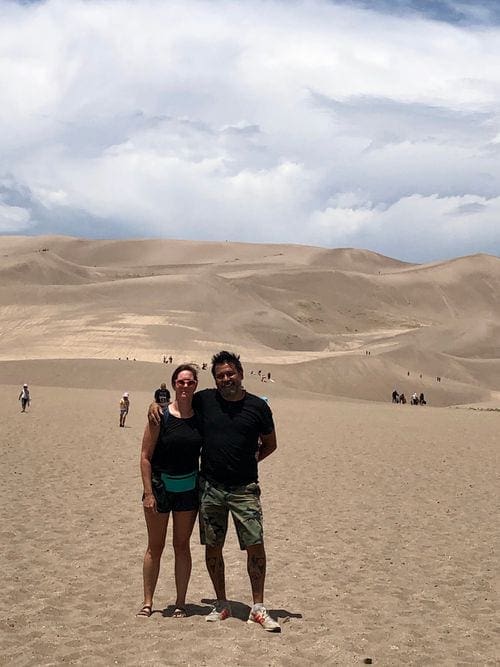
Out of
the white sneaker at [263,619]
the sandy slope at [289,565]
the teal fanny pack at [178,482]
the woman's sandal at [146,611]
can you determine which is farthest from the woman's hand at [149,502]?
the white sneaker at [263,619]

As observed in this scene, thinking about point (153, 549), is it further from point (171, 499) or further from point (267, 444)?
point (267, 444)

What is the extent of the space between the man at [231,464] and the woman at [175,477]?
0.10 metres

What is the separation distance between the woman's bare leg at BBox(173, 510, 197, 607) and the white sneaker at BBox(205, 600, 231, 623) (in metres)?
0.29

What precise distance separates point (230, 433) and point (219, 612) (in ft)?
4.75

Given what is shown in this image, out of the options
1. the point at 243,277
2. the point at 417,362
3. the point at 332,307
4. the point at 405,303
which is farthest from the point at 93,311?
the point at 405,303

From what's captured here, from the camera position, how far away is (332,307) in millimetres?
128875

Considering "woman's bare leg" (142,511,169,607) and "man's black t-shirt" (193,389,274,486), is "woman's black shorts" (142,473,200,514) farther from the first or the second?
"man's black t-shirt" (193,389,274,486)

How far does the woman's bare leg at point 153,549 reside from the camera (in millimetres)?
6973

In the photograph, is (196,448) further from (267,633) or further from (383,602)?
(383,602)

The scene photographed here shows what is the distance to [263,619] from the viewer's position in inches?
264

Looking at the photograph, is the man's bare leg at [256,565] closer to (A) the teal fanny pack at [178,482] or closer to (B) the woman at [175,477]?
(B) the woman at [175,477]

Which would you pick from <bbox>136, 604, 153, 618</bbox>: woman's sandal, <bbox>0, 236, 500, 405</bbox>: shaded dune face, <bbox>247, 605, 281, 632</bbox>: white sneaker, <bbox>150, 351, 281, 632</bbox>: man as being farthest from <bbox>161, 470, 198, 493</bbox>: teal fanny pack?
<bbox>0, 236, 500, 405</bbox>: shaded dune face

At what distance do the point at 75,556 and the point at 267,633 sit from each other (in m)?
3.01

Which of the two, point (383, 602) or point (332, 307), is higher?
point (332, 307)
